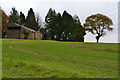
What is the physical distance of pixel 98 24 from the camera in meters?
55.7

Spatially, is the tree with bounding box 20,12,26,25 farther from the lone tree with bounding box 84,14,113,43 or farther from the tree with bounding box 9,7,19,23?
the lone tree with bounding box 84,14,113,43

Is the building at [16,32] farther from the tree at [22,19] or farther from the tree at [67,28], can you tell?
the tree at [22,19]

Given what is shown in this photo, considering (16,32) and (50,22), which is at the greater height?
(50,22)

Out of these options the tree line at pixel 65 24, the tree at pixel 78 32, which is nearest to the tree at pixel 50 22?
the tree line at pixel 65 24

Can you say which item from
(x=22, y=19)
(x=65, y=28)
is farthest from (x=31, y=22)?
(x=65, y=28)

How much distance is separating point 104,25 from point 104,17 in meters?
2.93

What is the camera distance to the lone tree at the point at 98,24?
56.0 metres

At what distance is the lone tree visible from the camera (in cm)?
5603

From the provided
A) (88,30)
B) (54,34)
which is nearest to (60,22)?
(54,34)

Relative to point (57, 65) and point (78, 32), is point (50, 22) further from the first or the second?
point (57, 65)

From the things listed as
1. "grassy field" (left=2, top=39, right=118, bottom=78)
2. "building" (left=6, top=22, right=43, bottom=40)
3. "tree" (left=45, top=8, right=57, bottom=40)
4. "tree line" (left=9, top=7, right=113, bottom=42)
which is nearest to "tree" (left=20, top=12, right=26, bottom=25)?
"tree line" (left=9, top=7, right=113, bottom=42)

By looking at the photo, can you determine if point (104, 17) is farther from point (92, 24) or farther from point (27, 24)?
point (27, 24)

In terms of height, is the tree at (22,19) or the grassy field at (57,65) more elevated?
the tree at (22,19)

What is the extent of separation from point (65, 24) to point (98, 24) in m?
18.4
